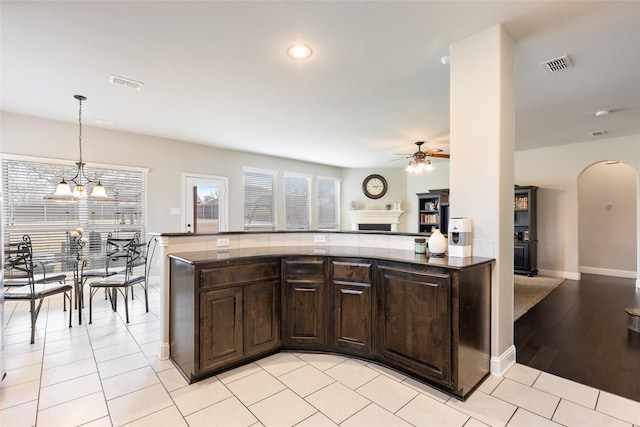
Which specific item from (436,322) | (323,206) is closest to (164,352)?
(436,322)

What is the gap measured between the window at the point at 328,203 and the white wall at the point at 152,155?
1.49 m

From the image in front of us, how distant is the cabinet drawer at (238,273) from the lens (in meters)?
2.21

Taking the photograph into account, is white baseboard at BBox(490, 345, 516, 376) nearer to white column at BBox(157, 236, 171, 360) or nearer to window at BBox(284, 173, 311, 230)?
white column at BBox(157, 236, 171, 360)

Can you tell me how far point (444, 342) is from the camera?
2018mm

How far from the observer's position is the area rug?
13.1ft

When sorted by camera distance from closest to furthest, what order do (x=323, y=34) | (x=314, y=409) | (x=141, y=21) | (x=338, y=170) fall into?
(x=314, y=409) < (x=141, y=21) < (x=323, y=34) < (x=338, y=170)

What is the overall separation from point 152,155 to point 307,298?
4.56 meters

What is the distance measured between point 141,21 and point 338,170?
6.89m

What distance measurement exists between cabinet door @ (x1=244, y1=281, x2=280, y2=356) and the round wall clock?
6575 mm

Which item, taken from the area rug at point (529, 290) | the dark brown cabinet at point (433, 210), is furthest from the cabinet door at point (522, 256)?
the dark brown cabinet at point (433, 210)

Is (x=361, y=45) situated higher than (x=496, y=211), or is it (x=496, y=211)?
(x=361, y=45)

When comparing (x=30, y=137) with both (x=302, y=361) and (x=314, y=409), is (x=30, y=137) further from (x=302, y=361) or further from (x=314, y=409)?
(x=314, y=409)

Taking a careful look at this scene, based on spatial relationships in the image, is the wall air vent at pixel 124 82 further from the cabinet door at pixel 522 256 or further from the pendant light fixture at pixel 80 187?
the cabinet door at pixel 522 256

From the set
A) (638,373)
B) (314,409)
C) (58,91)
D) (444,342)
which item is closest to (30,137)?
(58,91)
